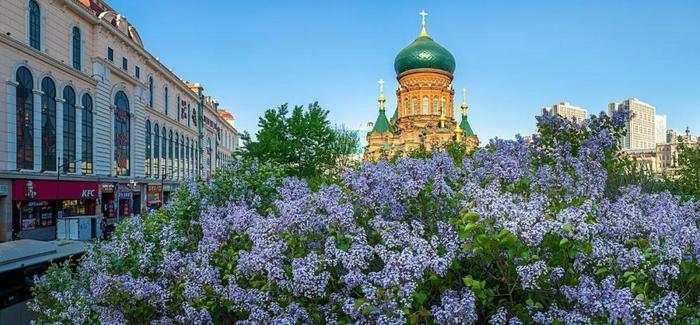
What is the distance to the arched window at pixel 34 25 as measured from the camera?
27.4m

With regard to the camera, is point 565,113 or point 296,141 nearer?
point 565,113

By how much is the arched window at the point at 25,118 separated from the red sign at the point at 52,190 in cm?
105

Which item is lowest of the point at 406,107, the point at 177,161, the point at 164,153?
the point at 177,161

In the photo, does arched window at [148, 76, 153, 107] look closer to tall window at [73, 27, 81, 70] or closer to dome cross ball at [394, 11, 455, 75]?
tall window at [73, 27, 81, 70]

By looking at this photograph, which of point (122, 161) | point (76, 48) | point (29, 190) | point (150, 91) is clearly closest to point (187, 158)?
point (150, 91)

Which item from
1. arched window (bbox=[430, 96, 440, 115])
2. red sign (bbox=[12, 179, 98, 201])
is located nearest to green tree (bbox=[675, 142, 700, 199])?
red sign (bbox=[12, 179, 98, 201])

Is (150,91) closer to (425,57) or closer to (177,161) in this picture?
(177,161)

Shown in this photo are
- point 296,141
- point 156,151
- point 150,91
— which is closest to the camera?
point 296,141

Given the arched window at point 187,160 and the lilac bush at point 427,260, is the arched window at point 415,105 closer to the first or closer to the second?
the arched window at point 187,160

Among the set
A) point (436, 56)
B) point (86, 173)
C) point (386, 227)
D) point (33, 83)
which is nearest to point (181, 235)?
point (386, 227)

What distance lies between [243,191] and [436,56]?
54.9 meters

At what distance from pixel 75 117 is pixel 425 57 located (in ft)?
134

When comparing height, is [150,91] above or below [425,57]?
below

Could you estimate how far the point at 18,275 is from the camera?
11.4 meters
